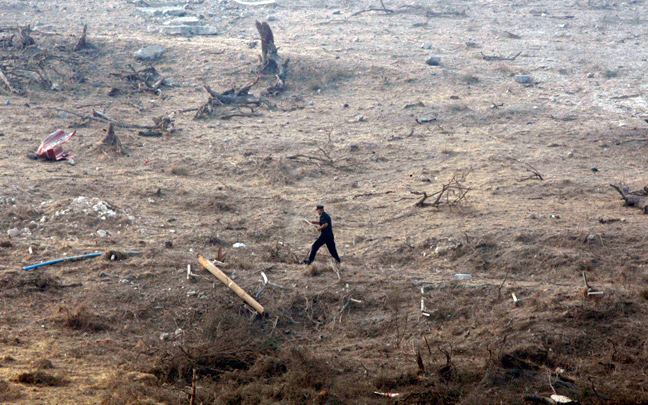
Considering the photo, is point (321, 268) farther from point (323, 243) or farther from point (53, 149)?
point (53, 149)

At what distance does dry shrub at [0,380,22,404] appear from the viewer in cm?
299

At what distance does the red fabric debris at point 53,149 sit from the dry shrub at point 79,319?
14.8ft

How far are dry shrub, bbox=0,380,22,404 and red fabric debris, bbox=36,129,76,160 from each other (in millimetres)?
5683

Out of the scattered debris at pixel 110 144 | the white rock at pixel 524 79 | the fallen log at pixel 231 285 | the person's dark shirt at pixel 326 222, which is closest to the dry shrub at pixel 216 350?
the fallen log at pixel 231 285

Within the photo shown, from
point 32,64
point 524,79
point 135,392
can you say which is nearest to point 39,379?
point 135,392

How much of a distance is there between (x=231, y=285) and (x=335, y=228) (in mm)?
2244

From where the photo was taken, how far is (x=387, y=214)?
695 cm

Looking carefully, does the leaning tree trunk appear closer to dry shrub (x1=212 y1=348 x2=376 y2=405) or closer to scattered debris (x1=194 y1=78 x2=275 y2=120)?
scattered debris (x1=194 y1=78 x2=275 y2=120)

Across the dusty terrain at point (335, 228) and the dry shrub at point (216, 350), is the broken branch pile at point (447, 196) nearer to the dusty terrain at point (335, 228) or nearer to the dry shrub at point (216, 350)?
the dusty terrain at point (335, 228)

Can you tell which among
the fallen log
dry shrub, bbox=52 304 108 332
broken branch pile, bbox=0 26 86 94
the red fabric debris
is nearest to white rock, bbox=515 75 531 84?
the fallen log

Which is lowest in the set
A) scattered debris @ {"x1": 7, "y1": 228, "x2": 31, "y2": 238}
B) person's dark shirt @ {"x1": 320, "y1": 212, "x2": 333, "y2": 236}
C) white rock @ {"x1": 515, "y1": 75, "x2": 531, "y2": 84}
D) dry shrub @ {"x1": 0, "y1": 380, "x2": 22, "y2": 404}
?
white rock @ {"x1": 515, "y1": 75, "x2": 531, "y2": 84}

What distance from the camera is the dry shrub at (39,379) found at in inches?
128

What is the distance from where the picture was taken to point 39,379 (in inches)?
129

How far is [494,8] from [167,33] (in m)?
12.2
